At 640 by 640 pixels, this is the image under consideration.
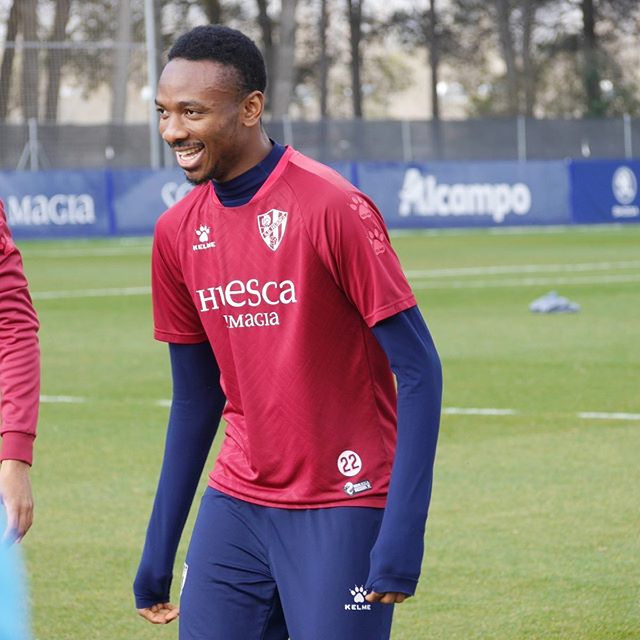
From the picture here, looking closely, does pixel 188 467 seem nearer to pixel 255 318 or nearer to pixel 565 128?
pixel 255 318

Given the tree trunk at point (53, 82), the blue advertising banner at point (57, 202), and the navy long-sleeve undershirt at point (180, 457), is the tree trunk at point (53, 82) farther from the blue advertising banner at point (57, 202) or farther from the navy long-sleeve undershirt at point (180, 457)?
the navy long-sleeve undershirt at point (180, 457)

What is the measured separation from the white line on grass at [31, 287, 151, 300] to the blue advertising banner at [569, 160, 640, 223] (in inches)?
730

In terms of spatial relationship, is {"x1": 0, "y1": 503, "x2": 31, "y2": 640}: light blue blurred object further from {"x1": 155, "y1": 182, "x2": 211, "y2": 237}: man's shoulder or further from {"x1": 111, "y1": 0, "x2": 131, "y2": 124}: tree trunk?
{"x1": 111, "y1": 0, "x2": 131, "y2": 124}: tree trunk

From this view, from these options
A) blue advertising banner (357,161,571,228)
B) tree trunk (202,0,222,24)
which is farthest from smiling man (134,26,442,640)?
tree trunk (202,0,222,24)

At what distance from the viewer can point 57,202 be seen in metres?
35.6

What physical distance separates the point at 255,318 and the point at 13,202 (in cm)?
3165

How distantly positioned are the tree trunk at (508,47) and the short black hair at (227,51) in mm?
65326

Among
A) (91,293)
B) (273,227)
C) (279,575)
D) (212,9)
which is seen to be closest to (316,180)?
(273,227)

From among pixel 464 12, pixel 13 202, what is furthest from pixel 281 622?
pixel 464 12

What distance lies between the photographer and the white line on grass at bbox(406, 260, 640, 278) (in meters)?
25.9

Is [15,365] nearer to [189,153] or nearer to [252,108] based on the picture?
[189,153]

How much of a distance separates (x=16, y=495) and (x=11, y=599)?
3.59 ft

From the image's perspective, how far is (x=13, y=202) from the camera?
35.1 meters

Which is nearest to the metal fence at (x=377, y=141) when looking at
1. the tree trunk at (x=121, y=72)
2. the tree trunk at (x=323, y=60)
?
the tree trunk at (x=121, y=72)
